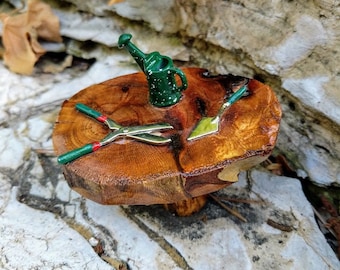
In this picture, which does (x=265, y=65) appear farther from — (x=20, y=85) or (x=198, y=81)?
(x=20, y=85)

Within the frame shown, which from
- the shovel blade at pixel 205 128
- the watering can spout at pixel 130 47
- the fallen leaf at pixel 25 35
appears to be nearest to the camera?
the shovel blade at pixel 205 128

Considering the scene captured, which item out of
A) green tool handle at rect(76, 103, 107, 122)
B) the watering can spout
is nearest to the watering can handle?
the watering can spout

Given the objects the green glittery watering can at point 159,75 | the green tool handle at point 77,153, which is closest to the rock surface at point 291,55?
the green glittery watering can at point 159,75

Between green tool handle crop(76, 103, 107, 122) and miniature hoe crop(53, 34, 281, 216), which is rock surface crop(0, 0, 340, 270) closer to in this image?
miniature hoe crop(53, 34, 281, 216)

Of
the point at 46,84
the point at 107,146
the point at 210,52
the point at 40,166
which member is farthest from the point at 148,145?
the point at 46,84

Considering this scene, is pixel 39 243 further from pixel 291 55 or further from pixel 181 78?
pixel 291 55

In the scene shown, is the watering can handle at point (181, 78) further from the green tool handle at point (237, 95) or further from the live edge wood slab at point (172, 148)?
the green tool handle at point (237, 95)
